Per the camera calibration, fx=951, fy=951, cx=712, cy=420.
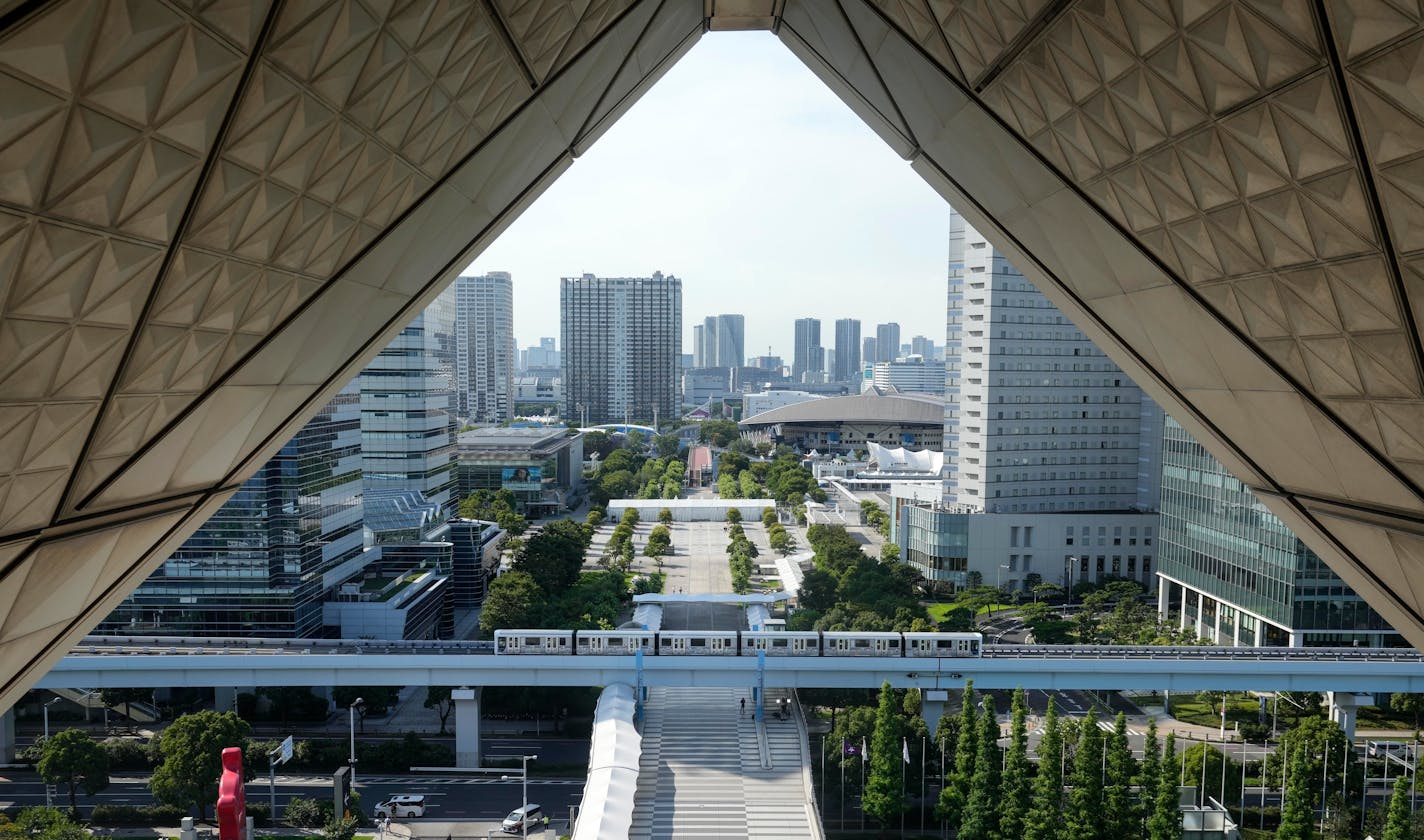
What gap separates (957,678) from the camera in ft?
119

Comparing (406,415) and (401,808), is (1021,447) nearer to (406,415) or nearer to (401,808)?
(406,415)

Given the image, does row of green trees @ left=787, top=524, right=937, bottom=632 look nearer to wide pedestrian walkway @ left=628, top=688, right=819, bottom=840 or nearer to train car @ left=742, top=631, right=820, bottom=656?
train car @ left=742, top=631, right=820, bottom=656

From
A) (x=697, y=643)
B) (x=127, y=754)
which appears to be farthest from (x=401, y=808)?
(x=697, y=643)

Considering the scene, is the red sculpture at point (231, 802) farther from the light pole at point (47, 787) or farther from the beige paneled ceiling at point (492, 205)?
the light pole at point (47, 787)

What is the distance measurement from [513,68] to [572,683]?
96.9 ft

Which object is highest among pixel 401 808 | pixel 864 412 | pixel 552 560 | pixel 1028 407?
pixel 1028 407

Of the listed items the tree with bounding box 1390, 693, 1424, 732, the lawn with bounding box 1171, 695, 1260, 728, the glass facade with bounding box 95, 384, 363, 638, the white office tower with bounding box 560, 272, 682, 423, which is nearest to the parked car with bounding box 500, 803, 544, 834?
the glass facade with bounding box 95, 384, 363, 638

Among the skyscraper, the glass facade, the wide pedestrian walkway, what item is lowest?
the wide pedestrian walkway

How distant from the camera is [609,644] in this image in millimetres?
37969

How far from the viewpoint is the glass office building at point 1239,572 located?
1704 inches

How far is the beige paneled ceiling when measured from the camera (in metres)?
7.02

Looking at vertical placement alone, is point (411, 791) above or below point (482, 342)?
below

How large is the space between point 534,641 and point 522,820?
9.69 metres

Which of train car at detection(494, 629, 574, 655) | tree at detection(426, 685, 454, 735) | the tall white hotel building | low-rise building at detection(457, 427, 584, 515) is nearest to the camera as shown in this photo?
train car at detection(494, 629, 574, 655)
